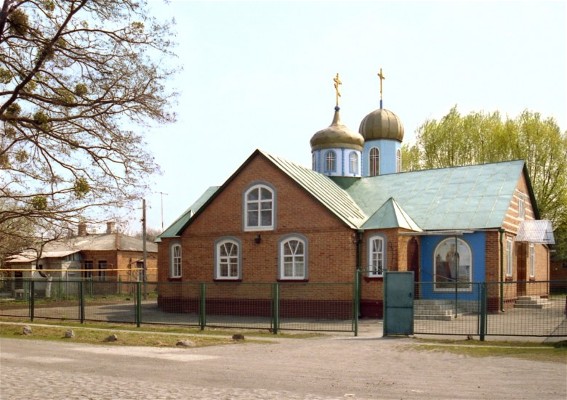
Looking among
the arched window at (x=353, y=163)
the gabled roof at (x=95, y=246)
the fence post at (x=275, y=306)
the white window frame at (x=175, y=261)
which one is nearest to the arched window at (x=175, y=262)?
the white window frame at (x=175, y=261)

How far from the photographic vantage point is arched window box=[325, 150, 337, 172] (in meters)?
34.7

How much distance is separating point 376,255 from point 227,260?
6.62 m

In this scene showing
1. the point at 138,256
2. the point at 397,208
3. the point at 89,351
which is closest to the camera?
the point at 89,351

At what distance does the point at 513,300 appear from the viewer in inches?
1126

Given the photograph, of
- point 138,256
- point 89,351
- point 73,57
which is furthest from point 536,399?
point 138,256

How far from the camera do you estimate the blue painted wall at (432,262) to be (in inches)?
1054

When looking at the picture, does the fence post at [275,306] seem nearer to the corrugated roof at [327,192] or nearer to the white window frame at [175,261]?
the corrugated roof at [327,192]

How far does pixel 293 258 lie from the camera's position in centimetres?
2712

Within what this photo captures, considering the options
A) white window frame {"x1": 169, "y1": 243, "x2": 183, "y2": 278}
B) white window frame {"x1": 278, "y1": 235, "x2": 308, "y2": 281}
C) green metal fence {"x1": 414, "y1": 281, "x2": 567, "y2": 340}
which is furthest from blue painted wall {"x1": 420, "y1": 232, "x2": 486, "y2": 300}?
white window frame {"x1": 169, "y1": 243, "x2": 183, "y2": 278}

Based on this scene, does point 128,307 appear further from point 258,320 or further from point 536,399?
point 536,399

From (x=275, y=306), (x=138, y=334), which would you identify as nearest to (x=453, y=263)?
(x=275, y=306)

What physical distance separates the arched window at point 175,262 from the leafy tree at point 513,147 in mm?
25099

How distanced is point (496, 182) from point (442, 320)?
27.3ft

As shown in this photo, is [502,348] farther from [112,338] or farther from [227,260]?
[227,260]
